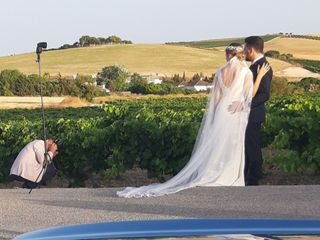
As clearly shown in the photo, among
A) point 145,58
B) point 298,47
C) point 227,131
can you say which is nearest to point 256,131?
point 227,131

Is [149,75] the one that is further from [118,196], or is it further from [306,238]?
[306,238]

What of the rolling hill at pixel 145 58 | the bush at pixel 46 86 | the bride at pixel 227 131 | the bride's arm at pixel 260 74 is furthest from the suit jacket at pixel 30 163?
the rolling hill at pixel 145 58

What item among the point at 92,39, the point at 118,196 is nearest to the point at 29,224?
the point at 118,196

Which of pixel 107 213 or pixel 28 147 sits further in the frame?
pixel 28 147

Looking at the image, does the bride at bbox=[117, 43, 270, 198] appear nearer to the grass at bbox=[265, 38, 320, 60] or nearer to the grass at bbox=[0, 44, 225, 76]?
the grass at bbox=[265, 38, 320, 60]

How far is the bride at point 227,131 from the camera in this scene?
1052 centimetres

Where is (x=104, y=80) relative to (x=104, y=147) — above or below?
below

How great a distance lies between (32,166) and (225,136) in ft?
Result: 9.08

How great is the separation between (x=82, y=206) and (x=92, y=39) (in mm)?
130666

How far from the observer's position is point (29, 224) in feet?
28.1

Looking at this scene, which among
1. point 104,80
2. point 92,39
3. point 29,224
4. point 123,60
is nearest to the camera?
point 29,224

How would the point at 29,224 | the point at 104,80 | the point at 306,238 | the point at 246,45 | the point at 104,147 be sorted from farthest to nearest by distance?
the point at 104,80
the point at 104,147
the point at 246,45
the point at 29,224
the point at 306,238

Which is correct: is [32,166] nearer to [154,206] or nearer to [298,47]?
[154,206]

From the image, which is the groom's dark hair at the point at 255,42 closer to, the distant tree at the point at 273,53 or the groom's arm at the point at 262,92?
the groom's arm at the point at 262,92
